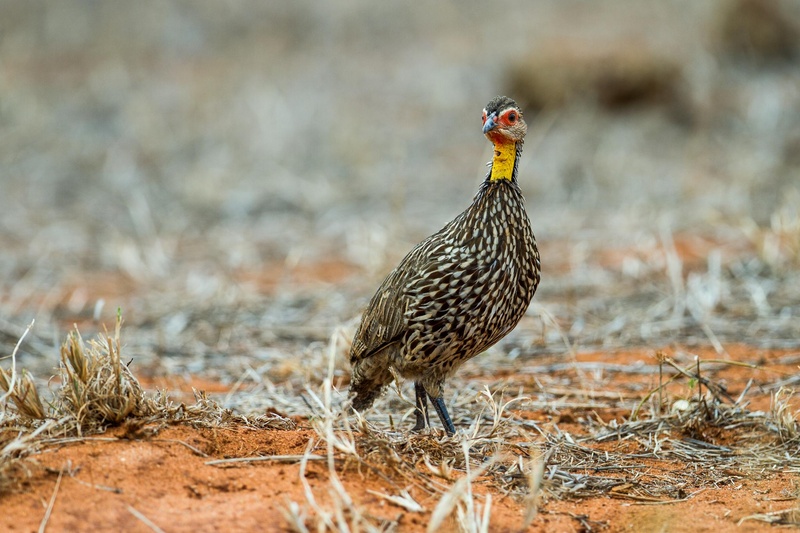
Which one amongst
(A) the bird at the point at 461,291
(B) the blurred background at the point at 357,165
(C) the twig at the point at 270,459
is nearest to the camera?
(C) the twig at the point at 270,459

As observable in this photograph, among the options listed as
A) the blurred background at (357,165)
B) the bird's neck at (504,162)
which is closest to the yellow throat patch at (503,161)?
the bird's neck at (504,162)

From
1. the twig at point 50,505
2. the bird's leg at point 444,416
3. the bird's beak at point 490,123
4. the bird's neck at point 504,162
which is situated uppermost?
the bird's beak at point 490,123

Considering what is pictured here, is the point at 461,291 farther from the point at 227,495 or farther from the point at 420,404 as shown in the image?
the point at 227,495

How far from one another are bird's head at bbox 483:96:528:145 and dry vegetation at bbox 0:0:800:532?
119 centimetres

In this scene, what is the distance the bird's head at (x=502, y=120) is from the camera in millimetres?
4332

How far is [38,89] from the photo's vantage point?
1477 centimetres

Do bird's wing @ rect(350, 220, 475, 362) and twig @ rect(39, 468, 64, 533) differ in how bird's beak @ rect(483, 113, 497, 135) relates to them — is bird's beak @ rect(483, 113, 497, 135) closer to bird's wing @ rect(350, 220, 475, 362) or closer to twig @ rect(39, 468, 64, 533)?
bird's wing @ rect(350, 220, 475, 362)

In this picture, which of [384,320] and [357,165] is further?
[357,165]

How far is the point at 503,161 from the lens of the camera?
4.46m

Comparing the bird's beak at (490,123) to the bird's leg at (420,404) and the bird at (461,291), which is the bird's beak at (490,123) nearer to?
the bird at (461,291)

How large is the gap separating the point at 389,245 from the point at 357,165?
140 inches

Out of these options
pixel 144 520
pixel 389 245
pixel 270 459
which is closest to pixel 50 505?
pixel 144 520

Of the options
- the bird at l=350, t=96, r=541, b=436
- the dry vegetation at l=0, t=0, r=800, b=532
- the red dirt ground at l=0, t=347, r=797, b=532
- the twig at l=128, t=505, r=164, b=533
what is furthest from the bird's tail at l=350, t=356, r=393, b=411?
the twig at l=128, t=505, r=164, b=533

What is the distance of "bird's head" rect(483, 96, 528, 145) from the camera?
171 inches
